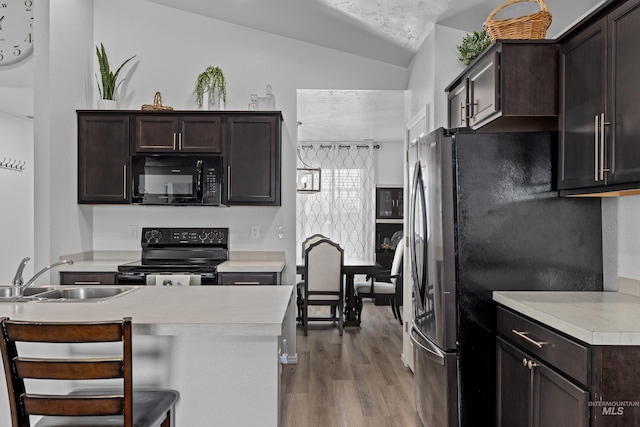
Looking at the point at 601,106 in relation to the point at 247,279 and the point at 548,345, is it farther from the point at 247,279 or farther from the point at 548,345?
the point at 247,279

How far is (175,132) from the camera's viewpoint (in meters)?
4.06

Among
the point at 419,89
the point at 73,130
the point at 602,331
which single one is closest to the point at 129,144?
the point at 73,130

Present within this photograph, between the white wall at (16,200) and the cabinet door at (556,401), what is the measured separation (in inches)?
138

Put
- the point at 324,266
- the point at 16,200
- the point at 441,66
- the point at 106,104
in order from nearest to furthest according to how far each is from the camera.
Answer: the point at 441,66 < the point at 16,200 < the point at 106,104 < the point at 324,266

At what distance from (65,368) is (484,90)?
2.28 metres

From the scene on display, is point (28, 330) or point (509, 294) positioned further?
point (509, 294)

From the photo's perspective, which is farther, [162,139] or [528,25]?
[162,139]

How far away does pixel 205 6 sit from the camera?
4.16 meters

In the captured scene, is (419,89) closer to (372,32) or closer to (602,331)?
(372,32)

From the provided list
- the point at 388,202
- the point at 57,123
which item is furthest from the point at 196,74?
the point at 388,202

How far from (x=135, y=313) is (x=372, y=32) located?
287 cm

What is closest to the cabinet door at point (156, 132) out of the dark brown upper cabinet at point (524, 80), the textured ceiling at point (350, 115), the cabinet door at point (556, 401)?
the textured ceiling at point (350, 115)

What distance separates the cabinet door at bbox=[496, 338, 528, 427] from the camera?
2077mm

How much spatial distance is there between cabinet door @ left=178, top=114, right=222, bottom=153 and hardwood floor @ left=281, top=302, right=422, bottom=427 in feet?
6.52
